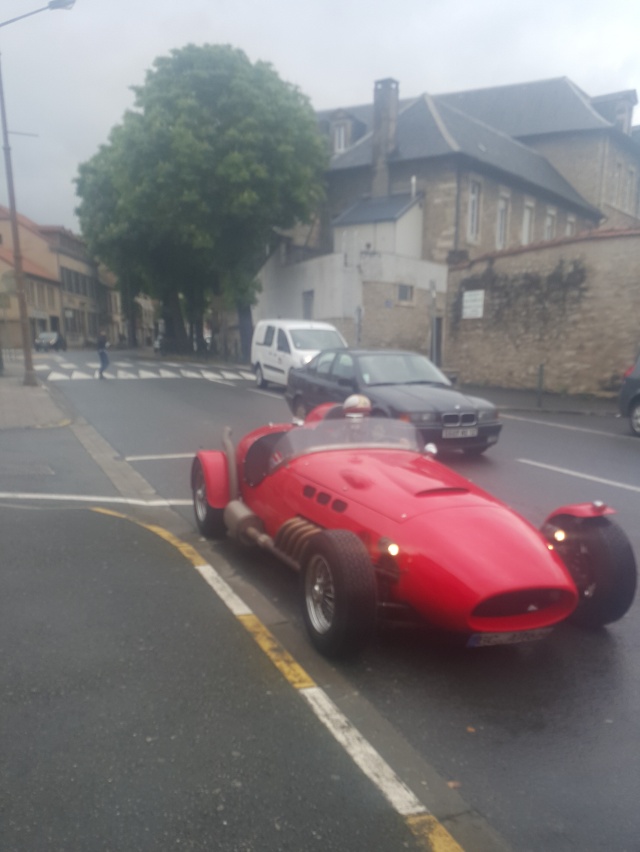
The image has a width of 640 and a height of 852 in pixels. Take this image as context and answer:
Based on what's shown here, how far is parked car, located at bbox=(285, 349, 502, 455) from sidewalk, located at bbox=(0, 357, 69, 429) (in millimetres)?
4568

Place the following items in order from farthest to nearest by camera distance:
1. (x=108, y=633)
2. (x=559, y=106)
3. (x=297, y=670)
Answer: (x=559, y=106) → (x=108, y=633) → (x=297, y=670)

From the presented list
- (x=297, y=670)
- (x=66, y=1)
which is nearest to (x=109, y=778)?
(x=297, y=670)

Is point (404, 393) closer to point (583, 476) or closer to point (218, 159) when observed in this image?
point (583, 476)

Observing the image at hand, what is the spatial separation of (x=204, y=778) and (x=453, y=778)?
0.99 meters

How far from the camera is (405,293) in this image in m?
31.1

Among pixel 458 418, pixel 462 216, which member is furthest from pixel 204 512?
pixel 462 216

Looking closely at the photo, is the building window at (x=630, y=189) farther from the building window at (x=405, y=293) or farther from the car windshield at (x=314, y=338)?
the car windshield at (x=314, y=338)

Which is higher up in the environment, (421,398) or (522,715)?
(421,398)

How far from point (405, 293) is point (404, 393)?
20759 mm

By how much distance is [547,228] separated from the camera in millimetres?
43938

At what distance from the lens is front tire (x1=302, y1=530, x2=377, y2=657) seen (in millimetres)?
3879

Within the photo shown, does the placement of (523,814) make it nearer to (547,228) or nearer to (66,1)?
(66,1)

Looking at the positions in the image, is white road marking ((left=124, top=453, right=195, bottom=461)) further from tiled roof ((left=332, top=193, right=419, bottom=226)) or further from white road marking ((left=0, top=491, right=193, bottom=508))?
tiled roof ((left=332, top=193, right=419, bottom=226))

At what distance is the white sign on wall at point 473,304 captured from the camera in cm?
2370
